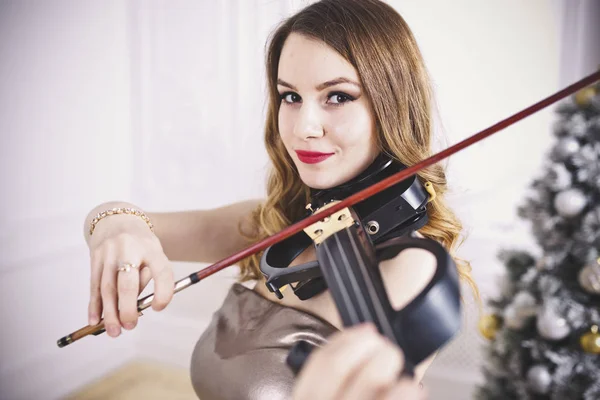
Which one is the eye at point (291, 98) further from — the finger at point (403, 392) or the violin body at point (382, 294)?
the finger at point (403, 392)

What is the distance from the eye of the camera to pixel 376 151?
0.86 metres

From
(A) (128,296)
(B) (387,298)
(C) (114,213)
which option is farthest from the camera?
(C) (114,213)

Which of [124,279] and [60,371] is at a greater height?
[124,279]

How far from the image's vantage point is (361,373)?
427 millimetres

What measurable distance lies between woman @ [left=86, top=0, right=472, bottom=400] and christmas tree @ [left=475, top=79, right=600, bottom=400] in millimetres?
299

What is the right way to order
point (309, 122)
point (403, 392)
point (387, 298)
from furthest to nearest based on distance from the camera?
1. point (309, 122)
2. point (387, 298)
3. point (403, 392)

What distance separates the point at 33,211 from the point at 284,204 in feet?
3.12

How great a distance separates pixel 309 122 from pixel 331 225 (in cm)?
21

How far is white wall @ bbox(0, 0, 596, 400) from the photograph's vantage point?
4.42 ft

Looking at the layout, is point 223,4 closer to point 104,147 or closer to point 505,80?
point 104,147

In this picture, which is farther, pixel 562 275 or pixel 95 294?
pixel 562 275

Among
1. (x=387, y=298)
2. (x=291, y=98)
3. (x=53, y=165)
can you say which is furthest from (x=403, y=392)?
(x=53, y=165)

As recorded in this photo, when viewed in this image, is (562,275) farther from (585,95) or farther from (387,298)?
(387,298)

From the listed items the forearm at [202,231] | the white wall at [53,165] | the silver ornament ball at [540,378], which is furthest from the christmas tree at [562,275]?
the white wall at [53,165]
